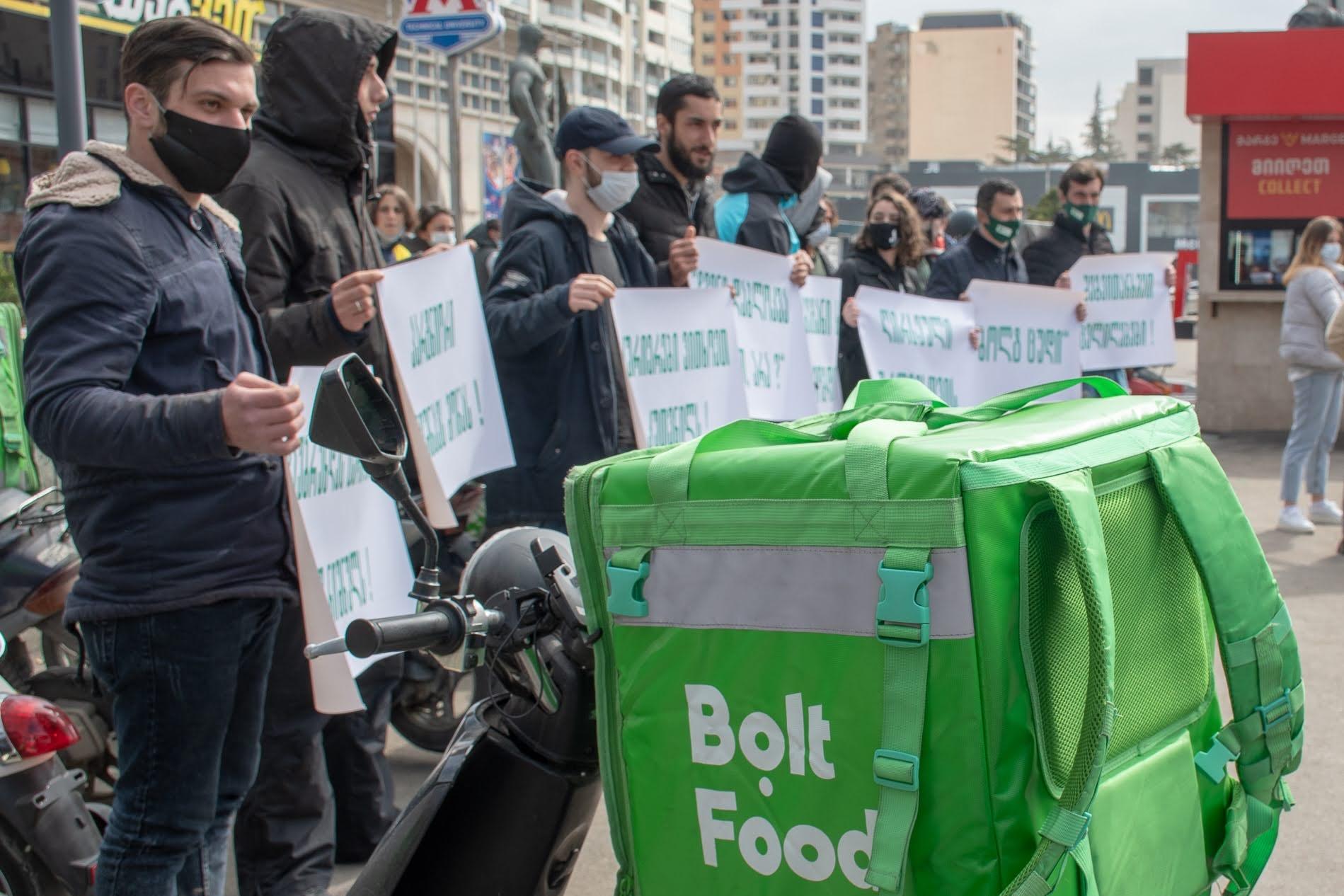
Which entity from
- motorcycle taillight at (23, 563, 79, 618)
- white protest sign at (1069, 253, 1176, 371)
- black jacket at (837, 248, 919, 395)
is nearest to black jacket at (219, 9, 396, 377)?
motorcycle taillight at (23, 563, 79, 618)

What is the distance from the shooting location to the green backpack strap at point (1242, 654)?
177 centimetres

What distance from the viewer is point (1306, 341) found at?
8.30 meters

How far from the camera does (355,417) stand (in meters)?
1.74

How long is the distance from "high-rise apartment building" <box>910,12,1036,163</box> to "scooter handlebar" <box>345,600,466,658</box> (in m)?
150

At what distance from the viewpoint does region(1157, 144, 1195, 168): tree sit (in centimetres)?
11525

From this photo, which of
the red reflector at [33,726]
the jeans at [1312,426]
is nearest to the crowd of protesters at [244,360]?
the red reflector at [33,726]

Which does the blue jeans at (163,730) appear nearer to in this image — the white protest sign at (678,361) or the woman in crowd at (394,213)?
the white protest sign at (678,361)

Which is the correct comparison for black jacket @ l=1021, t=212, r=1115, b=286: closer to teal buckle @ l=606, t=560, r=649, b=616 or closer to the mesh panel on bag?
the mesh panel on bag

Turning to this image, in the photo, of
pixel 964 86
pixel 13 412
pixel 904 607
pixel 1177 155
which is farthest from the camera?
pixel 964 86

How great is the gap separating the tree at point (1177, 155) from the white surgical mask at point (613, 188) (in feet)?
384

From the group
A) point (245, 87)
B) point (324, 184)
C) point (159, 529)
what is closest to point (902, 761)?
point (159, 529)

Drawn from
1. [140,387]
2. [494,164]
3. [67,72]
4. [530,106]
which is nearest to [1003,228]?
[67,72]

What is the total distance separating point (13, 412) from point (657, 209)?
7.13ft

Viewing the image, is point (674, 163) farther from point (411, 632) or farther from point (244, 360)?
point (411, 632)
